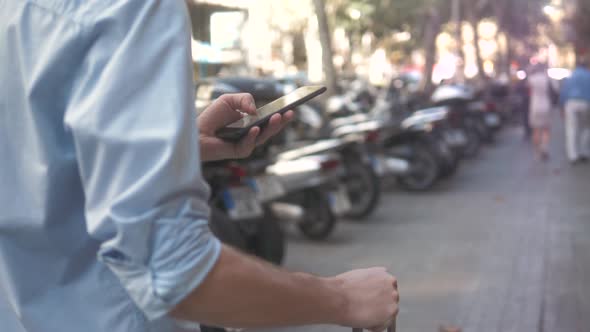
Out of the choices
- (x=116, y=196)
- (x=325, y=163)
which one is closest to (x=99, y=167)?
(x=116, y=196)

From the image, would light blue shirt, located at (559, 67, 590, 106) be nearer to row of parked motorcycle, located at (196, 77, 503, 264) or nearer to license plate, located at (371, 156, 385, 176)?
row of parked motorcycle, located at (196, 77, 503, 264)

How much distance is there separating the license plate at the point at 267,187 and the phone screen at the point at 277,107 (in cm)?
519

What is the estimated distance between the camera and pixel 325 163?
317 inches

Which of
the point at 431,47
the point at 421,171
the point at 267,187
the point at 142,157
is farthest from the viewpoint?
the point at 431,47

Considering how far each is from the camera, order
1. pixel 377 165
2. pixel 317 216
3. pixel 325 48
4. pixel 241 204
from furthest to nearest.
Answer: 1. pixel 325 48
2. pixel 377 165
3. pixel 317 216
4. pixel 241 204

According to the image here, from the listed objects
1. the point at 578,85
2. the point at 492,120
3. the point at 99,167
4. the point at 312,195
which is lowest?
the point at 492,120

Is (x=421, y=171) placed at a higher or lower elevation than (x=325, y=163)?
lower

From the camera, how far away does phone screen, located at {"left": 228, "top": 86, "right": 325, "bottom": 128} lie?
4.67ft

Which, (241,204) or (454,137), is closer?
(241,204)

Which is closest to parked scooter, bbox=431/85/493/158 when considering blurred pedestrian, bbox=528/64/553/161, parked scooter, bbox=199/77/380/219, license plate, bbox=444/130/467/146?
license plate, bbox=444/130/467/146

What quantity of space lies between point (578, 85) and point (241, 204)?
34.7ft

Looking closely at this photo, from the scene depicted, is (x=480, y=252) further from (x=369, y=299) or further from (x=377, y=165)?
(x=369, y=299)

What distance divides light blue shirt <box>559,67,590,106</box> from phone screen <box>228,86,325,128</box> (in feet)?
48.0

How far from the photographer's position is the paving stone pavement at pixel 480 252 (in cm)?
520
